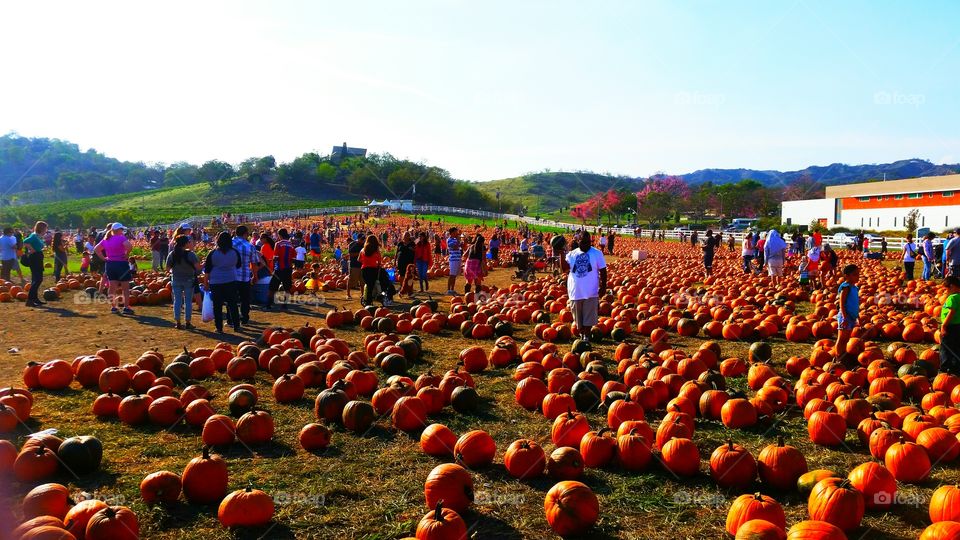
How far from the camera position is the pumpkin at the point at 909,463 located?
5.00 meters

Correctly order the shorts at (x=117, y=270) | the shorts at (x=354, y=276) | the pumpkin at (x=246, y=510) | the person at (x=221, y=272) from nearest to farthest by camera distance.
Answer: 1. the pumpkin at (x=246, y=510)
2. the person at (x=221, y=272)
3. the shorts at (x=117, y=270)
4. the shorts at (x=354, y=276)

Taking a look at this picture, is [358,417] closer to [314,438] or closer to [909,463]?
[314,438]

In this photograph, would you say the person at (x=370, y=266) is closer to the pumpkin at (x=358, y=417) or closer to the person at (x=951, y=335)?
the pumpkin at (x=358, y=417)

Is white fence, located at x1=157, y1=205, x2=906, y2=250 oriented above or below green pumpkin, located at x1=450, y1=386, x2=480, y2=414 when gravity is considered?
above

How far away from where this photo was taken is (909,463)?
5008mm

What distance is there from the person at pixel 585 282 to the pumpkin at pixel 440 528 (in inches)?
257

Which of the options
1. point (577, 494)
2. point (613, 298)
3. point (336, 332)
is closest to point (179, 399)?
point (577, 494)

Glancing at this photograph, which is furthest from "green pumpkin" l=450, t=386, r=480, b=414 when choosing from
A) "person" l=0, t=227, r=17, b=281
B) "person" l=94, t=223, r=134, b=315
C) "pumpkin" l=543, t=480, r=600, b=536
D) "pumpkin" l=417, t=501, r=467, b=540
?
"person" l=0, t=227, r=17, b=281

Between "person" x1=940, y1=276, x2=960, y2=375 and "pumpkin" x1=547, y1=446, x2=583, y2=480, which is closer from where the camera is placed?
"pumpkin" x1=547, y1=446, x2=583, y2=480

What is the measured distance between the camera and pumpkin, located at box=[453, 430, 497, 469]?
5.43m

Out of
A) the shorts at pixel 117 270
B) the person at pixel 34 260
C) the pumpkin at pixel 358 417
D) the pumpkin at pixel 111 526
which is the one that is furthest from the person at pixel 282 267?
the pumpkin at pixel 111 526

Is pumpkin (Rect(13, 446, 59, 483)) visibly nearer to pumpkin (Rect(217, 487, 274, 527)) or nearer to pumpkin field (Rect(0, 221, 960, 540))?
pumpkin field (Rect(0, 221, 960, 540))

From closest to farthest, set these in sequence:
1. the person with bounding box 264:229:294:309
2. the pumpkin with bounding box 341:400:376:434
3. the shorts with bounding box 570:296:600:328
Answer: the pumpkin with bounding box 341:400:376:434
the shorts with bounding box 570:296:600:328
the person with bounding box 264:229:294:309

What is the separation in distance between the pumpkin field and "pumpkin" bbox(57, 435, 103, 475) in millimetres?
16
